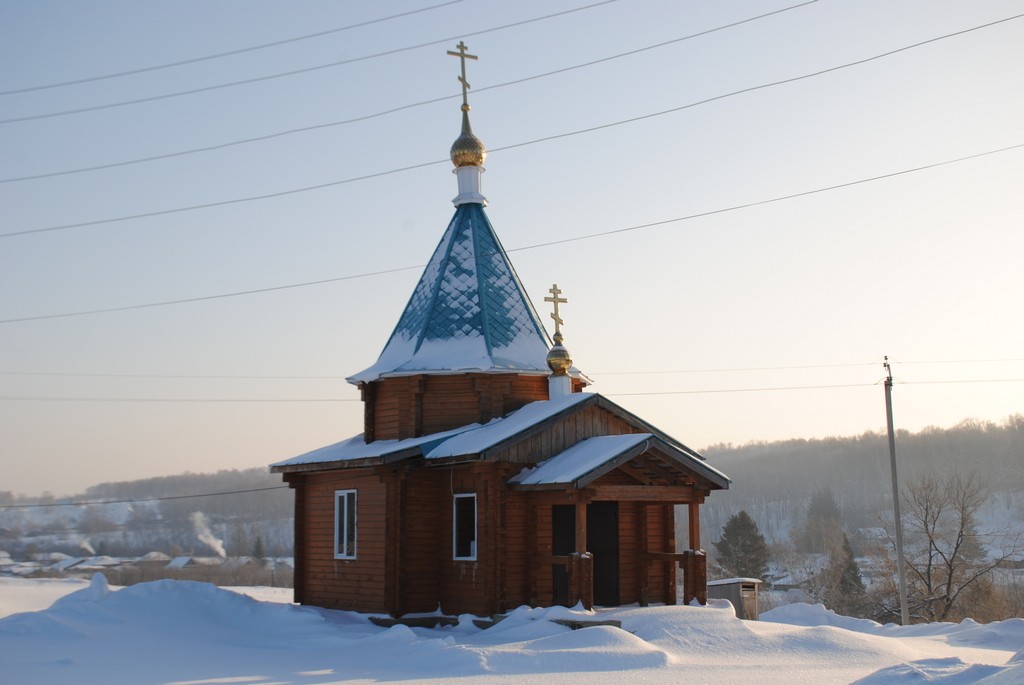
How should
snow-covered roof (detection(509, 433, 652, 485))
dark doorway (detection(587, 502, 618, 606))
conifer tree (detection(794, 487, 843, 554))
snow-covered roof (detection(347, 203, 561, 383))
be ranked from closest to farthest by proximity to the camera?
snow-covered roof (detection(509, 433, 652, 485)), dark doorway (detection(587, 502, 618, 606)), snow-covered roof (detection(347, 203, 561, 383)), conifer tree (detection(794, 487, 843, 554))

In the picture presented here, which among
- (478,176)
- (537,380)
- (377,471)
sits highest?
(478,176)

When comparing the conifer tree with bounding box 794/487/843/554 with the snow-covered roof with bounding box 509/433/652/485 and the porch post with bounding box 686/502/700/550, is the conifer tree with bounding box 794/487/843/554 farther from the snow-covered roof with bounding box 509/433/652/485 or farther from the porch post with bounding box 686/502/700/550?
the snow-covered roof with bounding box 509/433/652/485

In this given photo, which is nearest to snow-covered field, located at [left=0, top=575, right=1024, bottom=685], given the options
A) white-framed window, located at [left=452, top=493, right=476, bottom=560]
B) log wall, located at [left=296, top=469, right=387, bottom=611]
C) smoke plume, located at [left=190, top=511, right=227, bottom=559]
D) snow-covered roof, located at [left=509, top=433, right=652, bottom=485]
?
log wall, located at [left=296, top=469, right=387, bottom=611]

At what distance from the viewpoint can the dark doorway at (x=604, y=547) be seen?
52.6 ft

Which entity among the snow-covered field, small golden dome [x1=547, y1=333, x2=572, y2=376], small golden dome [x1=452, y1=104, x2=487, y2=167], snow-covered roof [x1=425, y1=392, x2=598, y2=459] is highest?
small golden dome [x1=452, y1=104, x2=487, y2=167]

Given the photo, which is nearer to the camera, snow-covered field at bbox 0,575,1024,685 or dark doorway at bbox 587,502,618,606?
snow-covered field at bbox 0,575,1024,685

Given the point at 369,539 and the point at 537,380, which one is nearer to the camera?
the point at 369,539

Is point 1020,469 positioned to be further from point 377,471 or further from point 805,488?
point 377,471

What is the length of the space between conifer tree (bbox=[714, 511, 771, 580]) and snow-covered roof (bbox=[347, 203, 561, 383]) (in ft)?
107

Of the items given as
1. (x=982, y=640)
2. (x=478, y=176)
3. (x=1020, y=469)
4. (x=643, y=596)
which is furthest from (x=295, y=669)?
(x=1020, y=469)

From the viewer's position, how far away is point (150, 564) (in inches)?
2756

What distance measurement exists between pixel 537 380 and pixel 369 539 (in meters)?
3.94

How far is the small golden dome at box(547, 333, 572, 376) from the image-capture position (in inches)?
655

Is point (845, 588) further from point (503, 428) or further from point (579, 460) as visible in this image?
point (579, 460)
